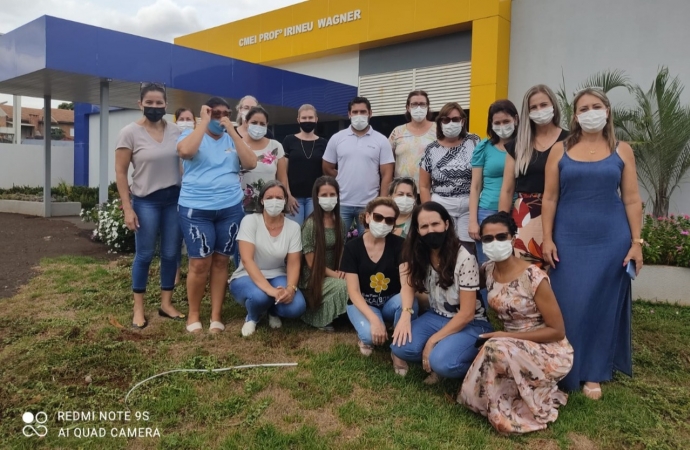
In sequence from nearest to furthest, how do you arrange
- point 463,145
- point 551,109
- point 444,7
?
point 551,109
point 463,145
point 444,7

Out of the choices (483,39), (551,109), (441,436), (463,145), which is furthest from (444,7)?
(441,436)

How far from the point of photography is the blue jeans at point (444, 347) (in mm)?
3098

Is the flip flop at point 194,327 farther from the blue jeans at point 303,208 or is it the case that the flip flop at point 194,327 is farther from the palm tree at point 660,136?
the palm tree at point 660,136

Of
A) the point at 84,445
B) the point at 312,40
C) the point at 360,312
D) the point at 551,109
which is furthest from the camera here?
the point at 312,40

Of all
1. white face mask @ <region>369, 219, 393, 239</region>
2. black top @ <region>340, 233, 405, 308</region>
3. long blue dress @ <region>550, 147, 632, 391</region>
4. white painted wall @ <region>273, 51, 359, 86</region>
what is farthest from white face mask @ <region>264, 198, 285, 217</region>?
white painted wall @ <region>273, 51, 359, 86</region>

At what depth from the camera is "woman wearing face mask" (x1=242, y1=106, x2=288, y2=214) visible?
15.7ft

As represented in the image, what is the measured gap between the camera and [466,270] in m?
3.23

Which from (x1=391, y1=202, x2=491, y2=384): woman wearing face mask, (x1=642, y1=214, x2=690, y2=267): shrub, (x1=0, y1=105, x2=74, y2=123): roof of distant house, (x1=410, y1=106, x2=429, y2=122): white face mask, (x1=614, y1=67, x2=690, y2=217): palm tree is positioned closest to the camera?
(x1=391, y1=202, x2=491, y2=384): woman wearing face mask

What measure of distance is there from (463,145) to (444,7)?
27.9ft

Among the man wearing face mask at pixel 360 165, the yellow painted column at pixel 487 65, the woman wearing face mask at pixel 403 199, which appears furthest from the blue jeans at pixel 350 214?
the yellow painted column at pixel 487 65

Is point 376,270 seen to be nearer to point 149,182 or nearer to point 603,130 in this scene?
point 603,130

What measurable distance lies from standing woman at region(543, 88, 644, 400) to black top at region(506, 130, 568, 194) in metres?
0.14

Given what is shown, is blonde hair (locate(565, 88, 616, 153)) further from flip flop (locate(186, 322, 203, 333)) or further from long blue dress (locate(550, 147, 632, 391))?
flip flop (locate(186, 322, 203, 333))

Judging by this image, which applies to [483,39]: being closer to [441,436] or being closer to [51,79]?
[51,79]
